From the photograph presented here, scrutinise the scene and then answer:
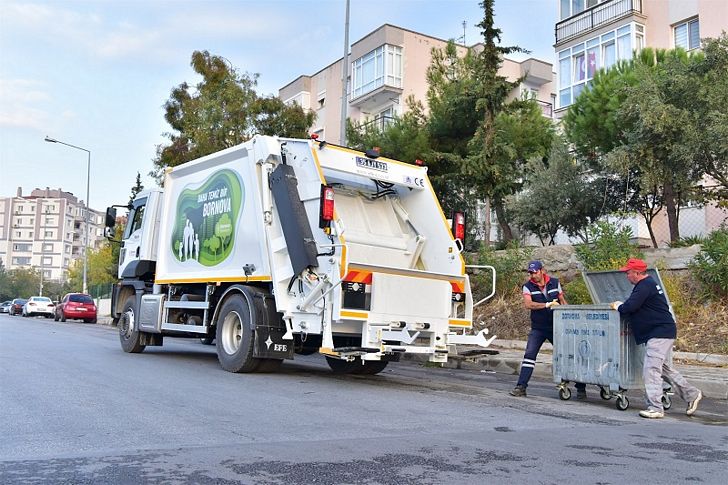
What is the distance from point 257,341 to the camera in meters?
8.95

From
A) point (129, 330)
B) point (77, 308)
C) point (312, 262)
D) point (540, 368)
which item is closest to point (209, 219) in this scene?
point (312, 262)

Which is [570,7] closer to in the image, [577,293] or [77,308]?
[577,293]

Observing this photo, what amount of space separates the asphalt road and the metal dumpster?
0.30 metres

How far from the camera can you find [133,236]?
12.7 metres

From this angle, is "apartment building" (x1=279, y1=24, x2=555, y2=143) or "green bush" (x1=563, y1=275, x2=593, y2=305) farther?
"apartment building" (x1=279, y1=24, x2=555, y2=143)

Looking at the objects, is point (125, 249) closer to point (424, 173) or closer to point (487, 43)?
point (424, 173)

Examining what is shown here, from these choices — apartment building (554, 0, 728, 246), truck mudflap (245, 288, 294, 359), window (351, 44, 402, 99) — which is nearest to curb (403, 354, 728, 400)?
truck mudflap (245, 288, 294, 359)

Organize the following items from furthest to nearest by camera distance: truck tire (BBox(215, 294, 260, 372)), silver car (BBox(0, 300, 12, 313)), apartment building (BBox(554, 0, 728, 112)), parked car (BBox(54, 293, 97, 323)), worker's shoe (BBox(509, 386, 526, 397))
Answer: silver car (BBox(0, 300, 12, 313)) → parked car (BBox(54, 293, 97, 323)) → apartment building (BBox(554, 0, 728, 112)) → truck tire (BBox(215, 294, 260, 372)) → worker's shoe (BBox(509, 386, 526, 397))

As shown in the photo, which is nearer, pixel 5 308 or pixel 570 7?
pixel 570 7

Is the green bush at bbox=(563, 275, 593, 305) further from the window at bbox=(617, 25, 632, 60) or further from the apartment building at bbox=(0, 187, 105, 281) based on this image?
the apartment building at bbox=(0, 187, 105, 281)

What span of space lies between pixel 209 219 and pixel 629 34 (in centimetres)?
1997

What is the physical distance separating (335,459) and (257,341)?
14.9ft

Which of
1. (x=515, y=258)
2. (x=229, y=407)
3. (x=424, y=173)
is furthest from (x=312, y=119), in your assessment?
(x=229, y=407)

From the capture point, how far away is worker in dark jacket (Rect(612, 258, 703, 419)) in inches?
277
